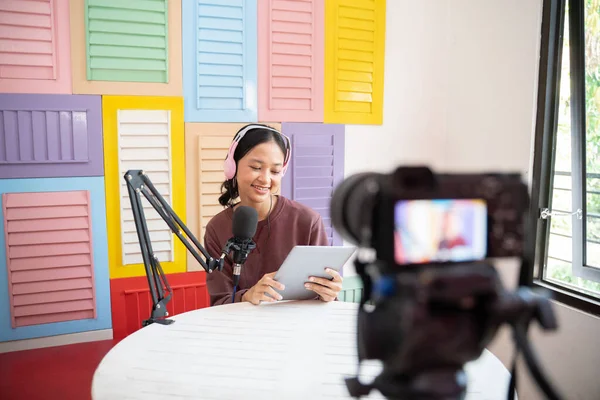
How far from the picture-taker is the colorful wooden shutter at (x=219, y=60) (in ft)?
7.48

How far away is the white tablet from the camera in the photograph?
1.42m

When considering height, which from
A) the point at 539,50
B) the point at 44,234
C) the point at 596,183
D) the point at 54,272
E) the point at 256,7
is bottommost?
the point at 54,272

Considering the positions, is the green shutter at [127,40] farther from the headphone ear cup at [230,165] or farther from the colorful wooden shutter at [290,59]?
the headphone ear cup at [230,165]

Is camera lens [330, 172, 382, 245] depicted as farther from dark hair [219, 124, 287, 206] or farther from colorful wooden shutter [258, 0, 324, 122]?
colorful wooden shutter [258, 0, 324, 122]

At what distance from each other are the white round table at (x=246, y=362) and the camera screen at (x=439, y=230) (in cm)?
47

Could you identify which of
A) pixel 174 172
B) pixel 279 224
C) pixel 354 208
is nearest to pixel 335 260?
pixel 279 224

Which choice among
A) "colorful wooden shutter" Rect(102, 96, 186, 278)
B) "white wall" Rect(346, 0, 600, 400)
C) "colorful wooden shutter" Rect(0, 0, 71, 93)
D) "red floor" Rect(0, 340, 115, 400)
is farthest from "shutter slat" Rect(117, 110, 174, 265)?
"white wall" Rect(346, 0, 600, 400)

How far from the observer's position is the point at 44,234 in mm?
2098

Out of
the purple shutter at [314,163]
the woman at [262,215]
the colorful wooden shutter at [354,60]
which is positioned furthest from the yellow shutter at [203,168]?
the colorful wooden shutter at [354,60]

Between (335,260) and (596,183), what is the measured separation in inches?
50.0

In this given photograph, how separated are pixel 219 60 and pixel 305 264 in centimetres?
129

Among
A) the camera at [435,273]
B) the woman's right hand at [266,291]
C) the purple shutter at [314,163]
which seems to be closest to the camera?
the camera at [435,273]

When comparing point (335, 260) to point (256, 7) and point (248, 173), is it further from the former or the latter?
point (256, 7)

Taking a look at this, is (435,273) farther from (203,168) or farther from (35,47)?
(35,47)
